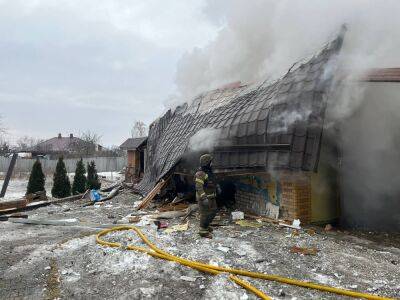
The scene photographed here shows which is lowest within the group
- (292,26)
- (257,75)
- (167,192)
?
(167,192)

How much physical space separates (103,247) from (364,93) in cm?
592

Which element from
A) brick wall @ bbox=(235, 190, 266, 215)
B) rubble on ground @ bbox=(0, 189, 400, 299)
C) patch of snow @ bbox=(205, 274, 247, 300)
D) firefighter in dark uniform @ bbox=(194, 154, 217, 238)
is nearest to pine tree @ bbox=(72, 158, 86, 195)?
rubble on ground @ bbox=(0, 189, 400, 299)

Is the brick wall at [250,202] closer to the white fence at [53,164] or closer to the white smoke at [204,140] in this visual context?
the white smoke at [204,140]

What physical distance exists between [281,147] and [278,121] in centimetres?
56

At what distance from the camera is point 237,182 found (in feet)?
28.7

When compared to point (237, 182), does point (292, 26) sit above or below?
above

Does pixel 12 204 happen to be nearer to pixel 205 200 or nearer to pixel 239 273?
pixel 205 200

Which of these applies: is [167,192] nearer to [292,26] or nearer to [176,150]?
[176,150]

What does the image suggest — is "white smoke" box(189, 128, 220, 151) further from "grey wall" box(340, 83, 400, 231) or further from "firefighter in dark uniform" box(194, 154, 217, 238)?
"grey wall" box(340, 83, 400, 231)

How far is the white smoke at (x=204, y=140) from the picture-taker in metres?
8.29

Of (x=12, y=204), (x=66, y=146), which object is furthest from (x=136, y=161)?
(x=66, y=146)

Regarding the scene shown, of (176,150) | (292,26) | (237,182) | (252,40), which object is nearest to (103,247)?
(237,182)

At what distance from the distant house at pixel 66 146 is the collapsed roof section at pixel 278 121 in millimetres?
37913

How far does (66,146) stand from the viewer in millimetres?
52250
